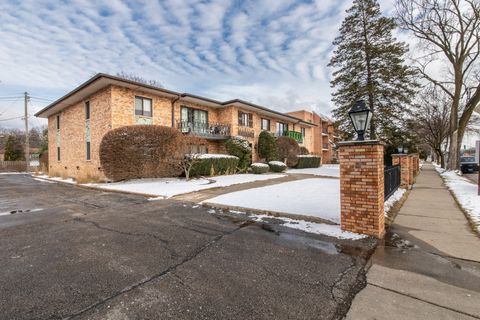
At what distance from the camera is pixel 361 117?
480cm

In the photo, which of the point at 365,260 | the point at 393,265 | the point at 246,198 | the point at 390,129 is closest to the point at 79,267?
the point at 365,260

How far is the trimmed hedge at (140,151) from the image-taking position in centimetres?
1252

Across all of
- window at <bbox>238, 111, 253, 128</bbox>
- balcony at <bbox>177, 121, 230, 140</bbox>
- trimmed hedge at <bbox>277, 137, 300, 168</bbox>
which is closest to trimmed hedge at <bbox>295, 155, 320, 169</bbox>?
trimmed hedge at <bbox>277, 137, 300, 168</bbox>

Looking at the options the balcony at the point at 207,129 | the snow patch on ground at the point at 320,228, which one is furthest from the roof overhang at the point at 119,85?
the snow patch on ground at the point at 320,228

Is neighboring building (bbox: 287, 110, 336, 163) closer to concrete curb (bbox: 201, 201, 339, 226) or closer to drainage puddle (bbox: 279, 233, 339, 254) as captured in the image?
concrete curb (bbox: 201, 201, 339, 226)

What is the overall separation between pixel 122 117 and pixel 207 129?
23.0 feet

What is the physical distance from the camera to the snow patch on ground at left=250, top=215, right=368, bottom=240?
14.4 feet

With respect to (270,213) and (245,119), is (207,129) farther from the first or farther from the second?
(270,213)

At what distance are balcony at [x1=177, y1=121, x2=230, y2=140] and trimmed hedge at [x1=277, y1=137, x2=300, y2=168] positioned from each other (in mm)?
6350

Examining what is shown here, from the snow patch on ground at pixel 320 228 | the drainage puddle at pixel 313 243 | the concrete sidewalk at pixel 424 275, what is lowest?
the concrete sidewalk at pixel 424 275

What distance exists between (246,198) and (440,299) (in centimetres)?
577

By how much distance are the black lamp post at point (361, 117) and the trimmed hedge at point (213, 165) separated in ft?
36.4

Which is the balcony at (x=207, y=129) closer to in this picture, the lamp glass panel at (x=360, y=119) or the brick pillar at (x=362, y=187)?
the lamp glass panel at (x=360, y=119)

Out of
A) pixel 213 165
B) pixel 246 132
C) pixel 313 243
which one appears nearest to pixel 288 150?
pixel 246 132
